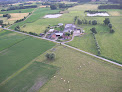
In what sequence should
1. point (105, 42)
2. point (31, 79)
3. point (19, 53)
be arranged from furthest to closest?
1. point (105, 42)
2. point (19, 53)
3. point (31, 79)

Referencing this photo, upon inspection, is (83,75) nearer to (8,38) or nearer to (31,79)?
(31,79)

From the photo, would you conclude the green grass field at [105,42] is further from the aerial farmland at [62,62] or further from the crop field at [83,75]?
the crop field at [83,75]

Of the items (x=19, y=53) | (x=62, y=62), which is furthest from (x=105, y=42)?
(x=19, y=53)

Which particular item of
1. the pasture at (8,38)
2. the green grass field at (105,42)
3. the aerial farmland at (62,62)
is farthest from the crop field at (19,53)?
the green grass field at (105,42)

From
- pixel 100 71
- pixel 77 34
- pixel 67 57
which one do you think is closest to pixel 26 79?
pixel 67 57

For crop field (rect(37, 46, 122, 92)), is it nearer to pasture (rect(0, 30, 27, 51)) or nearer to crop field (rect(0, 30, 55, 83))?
crop field (rect(0, 30, 55, 83))

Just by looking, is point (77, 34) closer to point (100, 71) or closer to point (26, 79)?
point (100, 71)

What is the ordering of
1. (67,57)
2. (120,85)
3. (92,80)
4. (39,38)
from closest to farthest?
1. (120,85)
2. (92,80)
3. (67,57)
4. (39,38)
